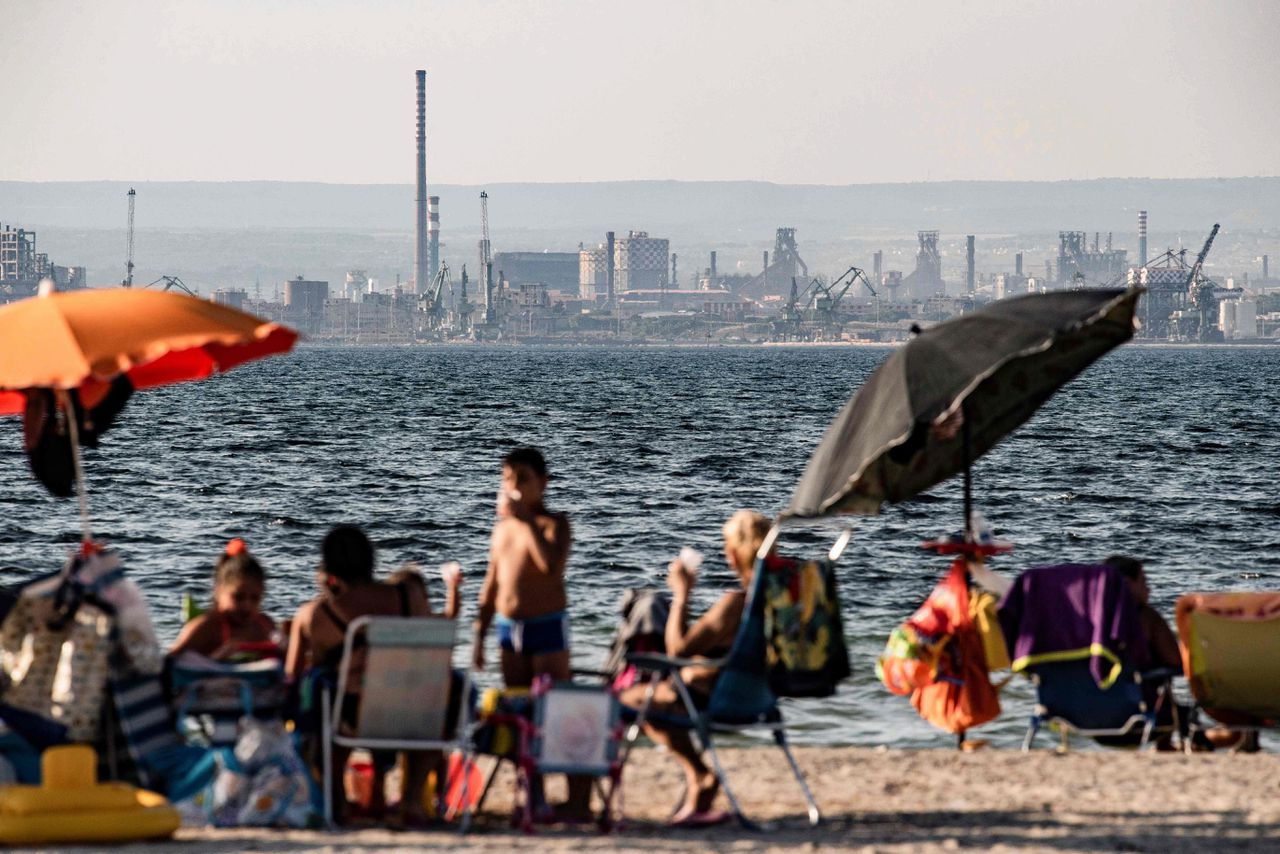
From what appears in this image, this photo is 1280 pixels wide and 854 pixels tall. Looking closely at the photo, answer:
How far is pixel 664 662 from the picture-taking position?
21.1ft

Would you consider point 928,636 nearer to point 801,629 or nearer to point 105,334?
point 801,629

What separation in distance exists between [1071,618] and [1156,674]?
1.63 ft

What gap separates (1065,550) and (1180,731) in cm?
1538

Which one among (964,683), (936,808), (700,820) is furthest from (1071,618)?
(700,820)

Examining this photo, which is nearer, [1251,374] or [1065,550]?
[1065,550]

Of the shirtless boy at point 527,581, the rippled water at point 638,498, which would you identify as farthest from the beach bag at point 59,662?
the rippled water at point 638,498

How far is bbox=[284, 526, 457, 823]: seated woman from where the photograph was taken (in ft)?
20.6

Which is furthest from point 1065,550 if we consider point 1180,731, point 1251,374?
point 1251,374

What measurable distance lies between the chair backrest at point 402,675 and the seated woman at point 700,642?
734 millimetres

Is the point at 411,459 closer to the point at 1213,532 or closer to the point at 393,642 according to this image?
the point at 1213,532

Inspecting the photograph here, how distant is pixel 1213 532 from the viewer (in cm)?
2577

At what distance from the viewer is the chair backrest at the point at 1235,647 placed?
7.98 meters

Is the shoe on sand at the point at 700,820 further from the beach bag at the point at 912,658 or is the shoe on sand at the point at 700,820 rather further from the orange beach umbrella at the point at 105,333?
the orange beach umbrella at the point at 105,333

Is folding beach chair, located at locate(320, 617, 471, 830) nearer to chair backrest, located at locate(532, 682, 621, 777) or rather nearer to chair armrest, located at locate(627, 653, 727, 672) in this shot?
chair backrest, located at locate(532, 682, 621, 777)
